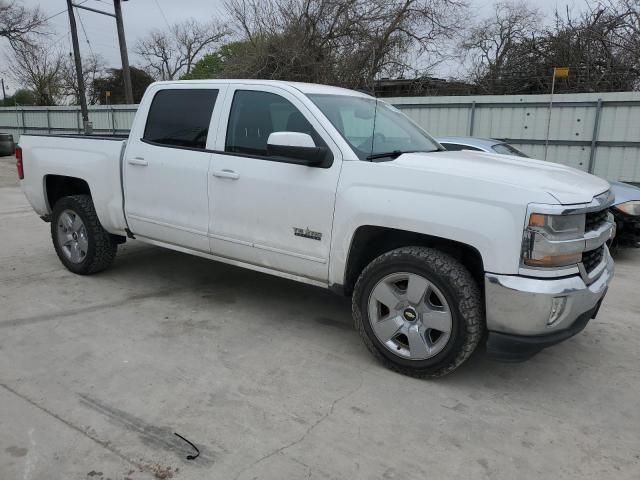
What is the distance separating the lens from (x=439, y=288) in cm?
321

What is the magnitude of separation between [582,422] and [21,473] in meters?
2.92

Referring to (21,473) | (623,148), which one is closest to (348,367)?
(21,473)

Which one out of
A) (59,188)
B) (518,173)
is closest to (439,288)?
(518,173)

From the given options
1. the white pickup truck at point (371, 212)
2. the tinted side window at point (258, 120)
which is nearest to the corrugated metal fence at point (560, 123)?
the white pickup truck at point (371, 212)

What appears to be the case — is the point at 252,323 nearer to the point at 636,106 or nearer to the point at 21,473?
the point at 21,473

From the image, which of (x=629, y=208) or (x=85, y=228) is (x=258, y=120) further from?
(x=629, y=208)

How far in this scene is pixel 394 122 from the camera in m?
4.45

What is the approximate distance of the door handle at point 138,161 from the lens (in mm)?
4637

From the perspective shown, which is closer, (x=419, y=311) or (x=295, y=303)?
(x=419, y=311)

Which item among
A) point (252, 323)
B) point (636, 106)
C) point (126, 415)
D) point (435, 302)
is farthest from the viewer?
point (636, 106)

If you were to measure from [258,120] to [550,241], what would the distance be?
2.29 metres

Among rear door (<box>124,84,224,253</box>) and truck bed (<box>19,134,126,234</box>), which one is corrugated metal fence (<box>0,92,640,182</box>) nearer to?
truck bed (<box>19,134,126,234</box>)

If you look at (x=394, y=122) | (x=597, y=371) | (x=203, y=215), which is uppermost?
(x=394, y=122)

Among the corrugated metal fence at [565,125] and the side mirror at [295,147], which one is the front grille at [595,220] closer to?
the side mirror at [295,147]
